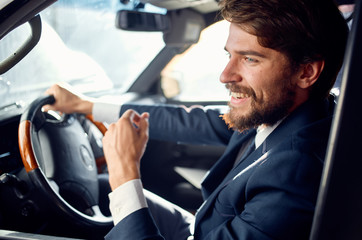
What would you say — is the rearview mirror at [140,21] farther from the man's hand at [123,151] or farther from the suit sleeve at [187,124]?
the man's hand at [123,151]

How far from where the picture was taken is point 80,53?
2.28 metres

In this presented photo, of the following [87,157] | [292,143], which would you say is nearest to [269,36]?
[292,143]

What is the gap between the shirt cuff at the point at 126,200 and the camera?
3.23 ft

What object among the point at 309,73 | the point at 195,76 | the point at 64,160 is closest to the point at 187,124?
the point at 64,160

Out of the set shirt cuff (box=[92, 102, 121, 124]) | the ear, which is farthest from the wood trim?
the ear

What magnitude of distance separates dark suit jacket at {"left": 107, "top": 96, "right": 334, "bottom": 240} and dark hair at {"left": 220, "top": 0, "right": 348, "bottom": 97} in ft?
0.57

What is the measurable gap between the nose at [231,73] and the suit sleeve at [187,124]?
0.60m

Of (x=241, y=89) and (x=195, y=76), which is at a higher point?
(x=241, y=89)

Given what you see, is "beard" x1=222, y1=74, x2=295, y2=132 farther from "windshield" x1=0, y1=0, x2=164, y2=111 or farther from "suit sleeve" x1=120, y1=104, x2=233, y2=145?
"windshield" x1=0, y1=0, x2=164, y2=111

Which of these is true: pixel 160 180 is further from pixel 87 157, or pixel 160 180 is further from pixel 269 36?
pixel 269 36

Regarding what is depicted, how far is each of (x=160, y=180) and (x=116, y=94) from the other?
0.74 m

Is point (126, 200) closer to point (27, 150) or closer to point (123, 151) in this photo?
point (123, 151)

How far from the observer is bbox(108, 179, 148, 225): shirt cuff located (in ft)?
3.23

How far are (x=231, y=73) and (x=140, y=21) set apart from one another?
0.77m
